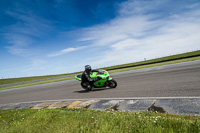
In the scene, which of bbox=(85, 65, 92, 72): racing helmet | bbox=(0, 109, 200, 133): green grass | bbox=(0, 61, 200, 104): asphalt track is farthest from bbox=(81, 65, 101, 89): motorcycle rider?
bbox=(0, 109, 200, 133): green grass

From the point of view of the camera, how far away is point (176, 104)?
174 inches

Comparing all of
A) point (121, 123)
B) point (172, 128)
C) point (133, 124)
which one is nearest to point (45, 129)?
point (121, 123)

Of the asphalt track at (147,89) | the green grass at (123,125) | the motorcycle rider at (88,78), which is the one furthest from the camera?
the motorcycle rider at (88,78)

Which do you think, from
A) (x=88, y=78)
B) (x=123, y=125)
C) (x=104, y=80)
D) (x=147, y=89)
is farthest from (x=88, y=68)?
(x=123, y=125)

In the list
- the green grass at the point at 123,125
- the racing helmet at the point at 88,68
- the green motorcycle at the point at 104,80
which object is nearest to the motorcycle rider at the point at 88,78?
the racing helmet at the point at 88,68

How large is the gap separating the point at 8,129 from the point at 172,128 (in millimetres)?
4111

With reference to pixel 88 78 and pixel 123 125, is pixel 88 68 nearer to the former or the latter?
pixel 88 78

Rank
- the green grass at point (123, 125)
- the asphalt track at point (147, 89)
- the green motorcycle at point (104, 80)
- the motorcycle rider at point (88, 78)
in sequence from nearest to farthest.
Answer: the green grass at point (123, 125) → the asphalt track at point (147, 89) → the green motorcycle at point (104, 80) → the motorcycle rider at point (88, 78)

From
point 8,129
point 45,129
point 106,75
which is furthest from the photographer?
point 106,75

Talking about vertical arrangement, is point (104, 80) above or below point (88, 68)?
below

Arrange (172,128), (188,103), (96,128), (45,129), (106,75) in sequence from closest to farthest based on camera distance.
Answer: (172,128) < (96,128) < (45,129) < (188,103) < (106,75)

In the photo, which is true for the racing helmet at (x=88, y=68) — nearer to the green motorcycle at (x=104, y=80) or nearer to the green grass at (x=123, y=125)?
the green motorcycle at (x=104, y=80)

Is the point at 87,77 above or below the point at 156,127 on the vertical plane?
above

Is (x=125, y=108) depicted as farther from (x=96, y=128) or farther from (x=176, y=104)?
(x=96, y=128)
